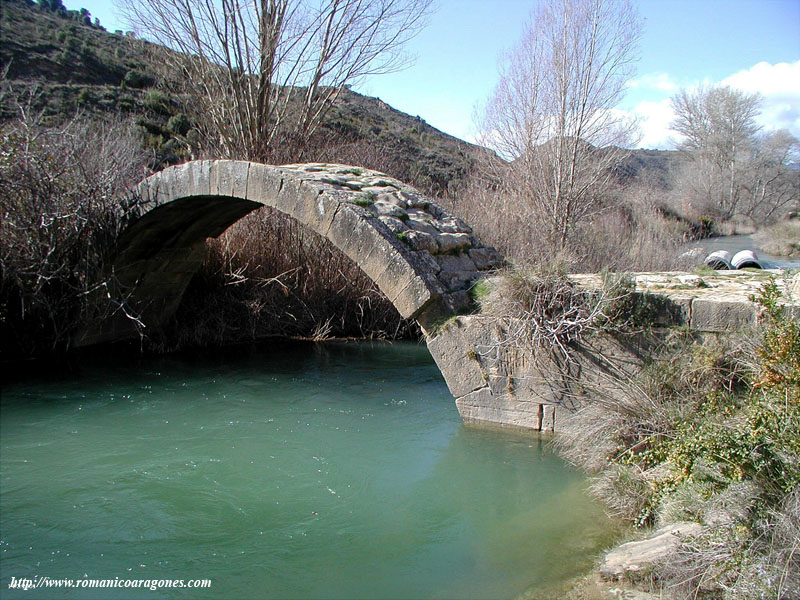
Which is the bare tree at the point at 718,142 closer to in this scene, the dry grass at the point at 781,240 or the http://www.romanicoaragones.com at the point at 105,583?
the dry grass at the point at 781,240

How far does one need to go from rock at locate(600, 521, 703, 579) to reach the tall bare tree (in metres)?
26.0

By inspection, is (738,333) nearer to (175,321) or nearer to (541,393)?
(541,393)

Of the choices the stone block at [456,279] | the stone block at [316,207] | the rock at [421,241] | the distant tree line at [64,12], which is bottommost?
the stone block at [456,279]

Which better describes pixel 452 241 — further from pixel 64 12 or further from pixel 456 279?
pixel 64 12

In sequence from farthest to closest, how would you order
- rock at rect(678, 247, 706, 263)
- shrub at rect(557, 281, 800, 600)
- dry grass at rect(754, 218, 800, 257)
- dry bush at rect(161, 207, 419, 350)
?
dry grass at rect(754, 218, 800, 257), rock at rect(678, 247, 706, 263), dry bush at rect(161, 207, 419, 350), shrub at rect(557, 281, 800, 600)

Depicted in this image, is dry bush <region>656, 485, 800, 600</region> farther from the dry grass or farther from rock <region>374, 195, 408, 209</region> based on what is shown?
the dry grass

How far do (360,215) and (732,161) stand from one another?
3093cm

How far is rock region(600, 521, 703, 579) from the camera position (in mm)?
3135

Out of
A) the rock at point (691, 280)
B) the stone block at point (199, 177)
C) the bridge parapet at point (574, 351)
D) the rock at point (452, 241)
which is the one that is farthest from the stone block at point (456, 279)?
the stone block at point (199, 177)

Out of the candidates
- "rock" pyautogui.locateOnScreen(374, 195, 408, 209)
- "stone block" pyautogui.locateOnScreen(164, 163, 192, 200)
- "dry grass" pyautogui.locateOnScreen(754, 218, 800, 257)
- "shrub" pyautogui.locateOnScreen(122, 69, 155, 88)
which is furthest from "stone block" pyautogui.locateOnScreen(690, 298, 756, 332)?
"shrub" pyautogui.locateOnScreen(122, 69, 155, 88)

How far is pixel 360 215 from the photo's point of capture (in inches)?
232

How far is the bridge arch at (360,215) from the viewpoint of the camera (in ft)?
18.7

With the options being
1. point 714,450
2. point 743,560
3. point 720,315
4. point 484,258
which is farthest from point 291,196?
point 743,560

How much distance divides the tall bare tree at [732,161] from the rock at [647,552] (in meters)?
26.0
